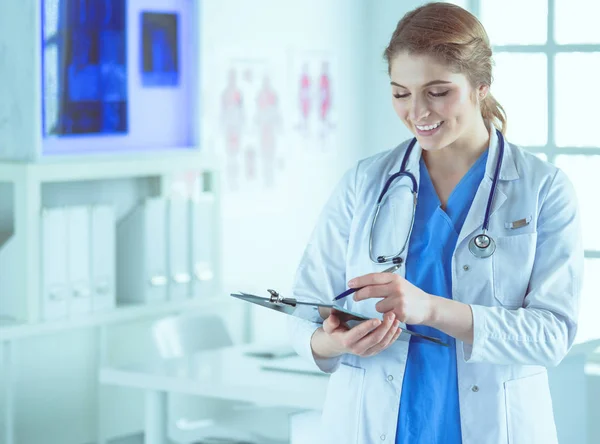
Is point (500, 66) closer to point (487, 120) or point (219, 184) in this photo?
point (219, 184)

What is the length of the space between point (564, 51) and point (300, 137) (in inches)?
49.9

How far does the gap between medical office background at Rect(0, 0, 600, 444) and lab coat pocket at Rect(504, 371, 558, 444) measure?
621mm

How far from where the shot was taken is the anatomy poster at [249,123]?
4406 mm

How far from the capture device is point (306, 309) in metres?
1.79

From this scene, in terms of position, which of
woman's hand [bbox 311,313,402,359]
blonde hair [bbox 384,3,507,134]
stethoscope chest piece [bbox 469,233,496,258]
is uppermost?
blonde hair [bbox 384,3,507,134]

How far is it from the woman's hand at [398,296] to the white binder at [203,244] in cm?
223

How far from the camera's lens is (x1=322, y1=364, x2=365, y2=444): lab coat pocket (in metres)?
1.79

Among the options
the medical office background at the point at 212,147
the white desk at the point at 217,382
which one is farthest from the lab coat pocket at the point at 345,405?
the white desk at the point at 217,382

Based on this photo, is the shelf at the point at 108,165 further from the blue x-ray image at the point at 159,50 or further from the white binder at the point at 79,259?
the blue x-ray image at the point at 159,50

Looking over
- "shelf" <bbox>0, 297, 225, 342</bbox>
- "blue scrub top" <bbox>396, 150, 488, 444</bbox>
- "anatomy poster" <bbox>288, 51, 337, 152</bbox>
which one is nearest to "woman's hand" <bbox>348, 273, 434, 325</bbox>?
"blue scrub top" <bbox>396, 150, 488, 444</bbox>

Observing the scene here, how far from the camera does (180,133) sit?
3932mm

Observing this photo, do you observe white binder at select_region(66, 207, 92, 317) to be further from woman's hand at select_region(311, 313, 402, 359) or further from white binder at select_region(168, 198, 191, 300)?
woman's hand at select_region(311, 313, 402, 359)

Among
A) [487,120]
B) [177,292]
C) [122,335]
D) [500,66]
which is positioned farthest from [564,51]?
[487,120]

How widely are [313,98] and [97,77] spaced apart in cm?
150
